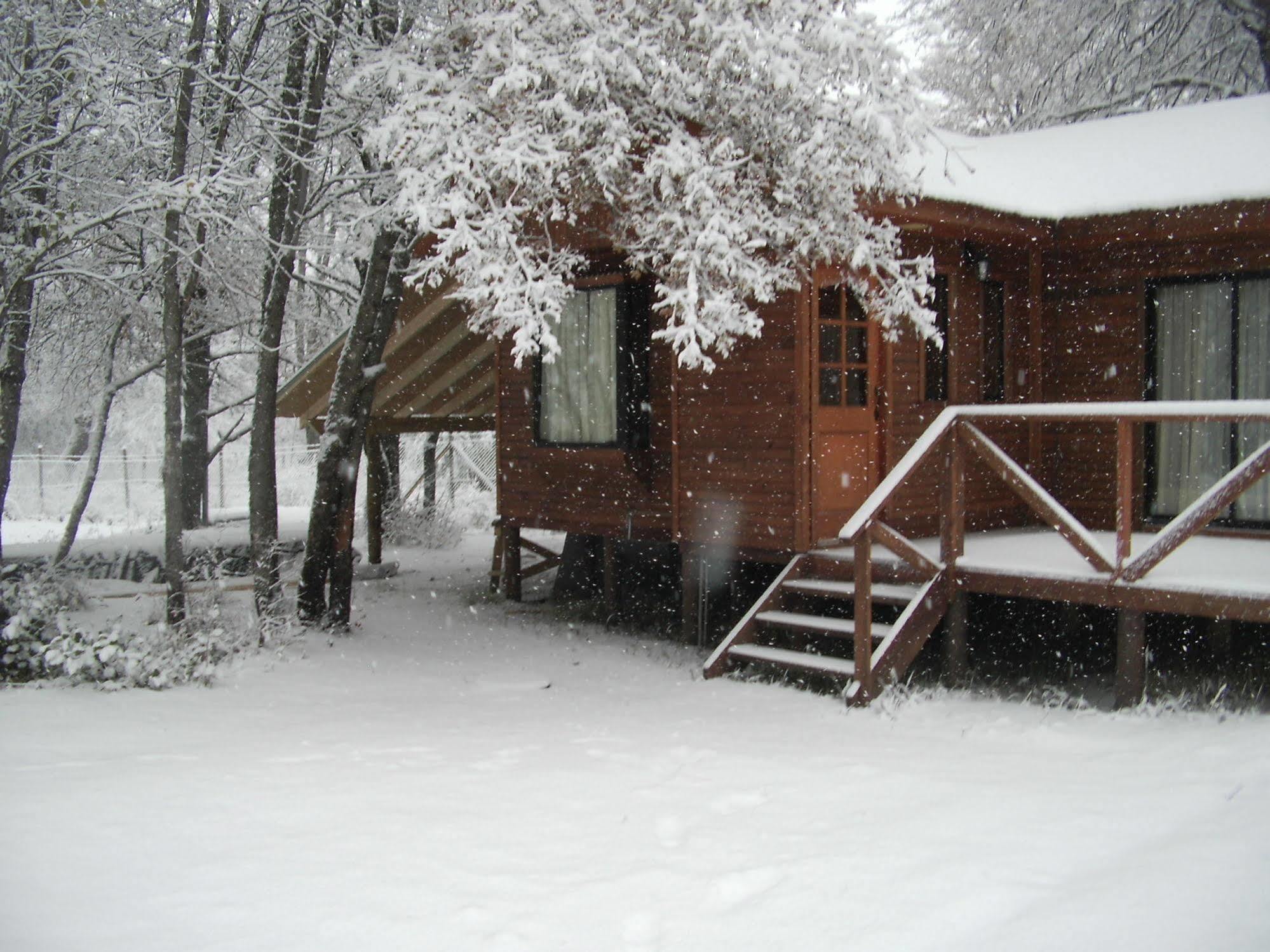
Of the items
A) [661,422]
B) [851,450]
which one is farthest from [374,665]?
[851,450]

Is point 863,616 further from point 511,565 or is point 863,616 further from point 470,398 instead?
point 470,398

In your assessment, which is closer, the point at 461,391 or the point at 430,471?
the point at 461,391

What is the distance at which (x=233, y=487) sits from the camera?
1225 inches

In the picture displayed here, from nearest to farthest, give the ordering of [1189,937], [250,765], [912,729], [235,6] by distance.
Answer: [1189,937] → [250,765] → [912,729] → [235,6]

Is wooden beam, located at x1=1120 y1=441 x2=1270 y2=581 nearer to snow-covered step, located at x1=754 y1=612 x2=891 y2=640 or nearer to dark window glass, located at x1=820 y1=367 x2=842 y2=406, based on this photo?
snow-covered step, located at x1=754 y1=612 x2=891 y2=640

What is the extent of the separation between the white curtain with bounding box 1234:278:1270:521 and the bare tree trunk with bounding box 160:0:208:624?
9.03 m

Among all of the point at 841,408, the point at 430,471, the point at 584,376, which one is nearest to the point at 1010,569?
the point at 841,408

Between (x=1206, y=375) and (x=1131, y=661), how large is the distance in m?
3.70

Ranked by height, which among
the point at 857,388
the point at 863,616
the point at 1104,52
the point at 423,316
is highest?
the point at 1104,52

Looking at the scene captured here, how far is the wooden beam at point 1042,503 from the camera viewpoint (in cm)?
727

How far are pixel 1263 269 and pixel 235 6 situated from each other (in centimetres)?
932

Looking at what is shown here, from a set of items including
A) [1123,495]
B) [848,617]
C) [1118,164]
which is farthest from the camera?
[1118,164]

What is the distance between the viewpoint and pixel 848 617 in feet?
32.4

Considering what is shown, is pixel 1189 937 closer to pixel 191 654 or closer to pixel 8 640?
pixel 191 654
